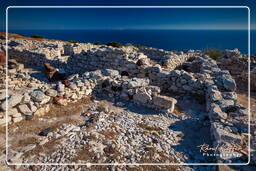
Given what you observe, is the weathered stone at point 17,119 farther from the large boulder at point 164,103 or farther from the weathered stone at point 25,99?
the large boulder at point 164,103

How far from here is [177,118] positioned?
7.18 m

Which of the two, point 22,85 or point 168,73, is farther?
point 22,85

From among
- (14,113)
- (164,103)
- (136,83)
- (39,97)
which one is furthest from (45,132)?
(164,103)

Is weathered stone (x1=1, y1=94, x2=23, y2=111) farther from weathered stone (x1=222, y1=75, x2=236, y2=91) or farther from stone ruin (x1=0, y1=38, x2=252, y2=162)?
weathered stone (x1=222, y1=75, x2=236, y2=91)

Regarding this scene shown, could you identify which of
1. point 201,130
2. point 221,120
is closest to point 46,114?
point 201,130

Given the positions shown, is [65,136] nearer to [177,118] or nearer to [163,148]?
[163,148]

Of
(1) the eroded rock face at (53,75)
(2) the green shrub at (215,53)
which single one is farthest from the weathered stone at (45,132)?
(2) the green shrub at (215,53)

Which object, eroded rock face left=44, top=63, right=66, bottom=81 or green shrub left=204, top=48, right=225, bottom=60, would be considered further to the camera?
green shrub left=204, top=48, right=225, bottom=60

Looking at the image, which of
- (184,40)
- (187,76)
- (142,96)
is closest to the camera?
(142,96)

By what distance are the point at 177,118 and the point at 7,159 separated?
219 inches

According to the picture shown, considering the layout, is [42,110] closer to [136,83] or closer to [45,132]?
[45,132]

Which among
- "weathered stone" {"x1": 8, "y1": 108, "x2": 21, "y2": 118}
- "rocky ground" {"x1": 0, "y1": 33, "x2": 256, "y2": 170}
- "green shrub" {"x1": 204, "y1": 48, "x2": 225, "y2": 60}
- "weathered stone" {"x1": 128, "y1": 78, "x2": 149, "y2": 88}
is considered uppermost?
"green shrub" {"x1": 204, "y1": 48, "x2": 225, "y2": 60}

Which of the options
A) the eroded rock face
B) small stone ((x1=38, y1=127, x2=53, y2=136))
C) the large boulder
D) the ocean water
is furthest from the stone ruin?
the ocean water

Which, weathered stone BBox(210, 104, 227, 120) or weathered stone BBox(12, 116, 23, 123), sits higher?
→ weathered stone BBox(12, 116, 23, 123)
